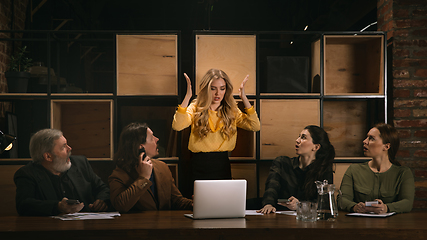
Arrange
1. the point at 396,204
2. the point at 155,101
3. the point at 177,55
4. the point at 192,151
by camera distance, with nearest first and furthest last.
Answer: the point at 396,204, the point at 192,151, the point at 177,55, the point at 155,101

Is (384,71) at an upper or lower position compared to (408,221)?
upper

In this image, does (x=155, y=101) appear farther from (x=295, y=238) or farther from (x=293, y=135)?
(x=295, y=238)

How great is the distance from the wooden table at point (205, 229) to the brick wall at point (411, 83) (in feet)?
5.76

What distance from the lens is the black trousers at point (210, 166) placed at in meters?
3.11

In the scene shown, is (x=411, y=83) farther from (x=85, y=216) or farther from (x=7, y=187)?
(x=7, y=187)

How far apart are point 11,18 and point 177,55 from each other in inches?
78.5

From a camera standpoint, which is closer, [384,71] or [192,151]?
[192,151]

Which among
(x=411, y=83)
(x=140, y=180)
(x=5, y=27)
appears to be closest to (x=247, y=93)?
(x=140, y=180)

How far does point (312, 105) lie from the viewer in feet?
11.6

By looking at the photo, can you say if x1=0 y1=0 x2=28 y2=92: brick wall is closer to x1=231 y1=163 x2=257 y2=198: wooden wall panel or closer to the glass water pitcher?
x1=231 y1=163 x2=257 y2=198: wooden wall panel

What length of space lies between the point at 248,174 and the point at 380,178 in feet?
3.89

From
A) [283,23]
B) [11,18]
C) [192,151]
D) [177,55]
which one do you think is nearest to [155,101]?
[177,55]

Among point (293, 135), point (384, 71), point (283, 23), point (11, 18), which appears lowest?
point (293, 135)

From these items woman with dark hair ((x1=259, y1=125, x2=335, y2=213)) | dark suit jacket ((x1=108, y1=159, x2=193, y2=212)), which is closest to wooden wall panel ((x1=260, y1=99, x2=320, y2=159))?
woman with dark hair ((x1=259, y1=125, x2=335, y2=213))
